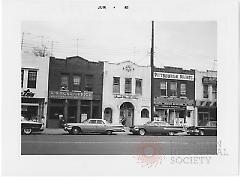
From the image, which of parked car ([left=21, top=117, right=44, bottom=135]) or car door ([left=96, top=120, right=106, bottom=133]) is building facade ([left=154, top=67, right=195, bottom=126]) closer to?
car door ([left=96, top=120, right=106, bottom=133])

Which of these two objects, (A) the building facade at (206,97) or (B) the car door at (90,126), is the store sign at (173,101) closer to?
(A) the building facade at (206,97)

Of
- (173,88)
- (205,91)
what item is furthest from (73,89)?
(205,91)

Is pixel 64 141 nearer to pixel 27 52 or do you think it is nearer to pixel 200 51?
pixel 27 52

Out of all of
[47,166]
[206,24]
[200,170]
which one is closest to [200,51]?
[206,24]

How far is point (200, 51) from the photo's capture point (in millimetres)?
1693

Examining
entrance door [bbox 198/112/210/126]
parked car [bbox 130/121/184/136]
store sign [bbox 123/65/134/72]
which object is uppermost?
store sign [bbox 123/65/134/72]

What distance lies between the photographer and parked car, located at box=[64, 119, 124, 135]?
64.9 inches

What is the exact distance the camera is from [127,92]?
5.56 feet

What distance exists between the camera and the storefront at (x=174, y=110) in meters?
1.69

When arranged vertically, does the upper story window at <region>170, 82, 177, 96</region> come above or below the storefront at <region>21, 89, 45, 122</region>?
above

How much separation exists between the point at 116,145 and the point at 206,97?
17.4 inches

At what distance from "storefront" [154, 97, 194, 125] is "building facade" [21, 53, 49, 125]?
0.49m

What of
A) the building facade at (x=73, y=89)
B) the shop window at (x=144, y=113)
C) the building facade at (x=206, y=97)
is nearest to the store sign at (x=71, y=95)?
the building facade at (x=73, y=89)

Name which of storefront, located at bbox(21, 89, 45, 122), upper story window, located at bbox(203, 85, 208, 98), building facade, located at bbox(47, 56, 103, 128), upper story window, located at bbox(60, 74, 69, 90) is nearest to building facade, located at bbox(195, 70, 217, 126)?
upper story window, located at bbox(203, 85, 208, 98)
